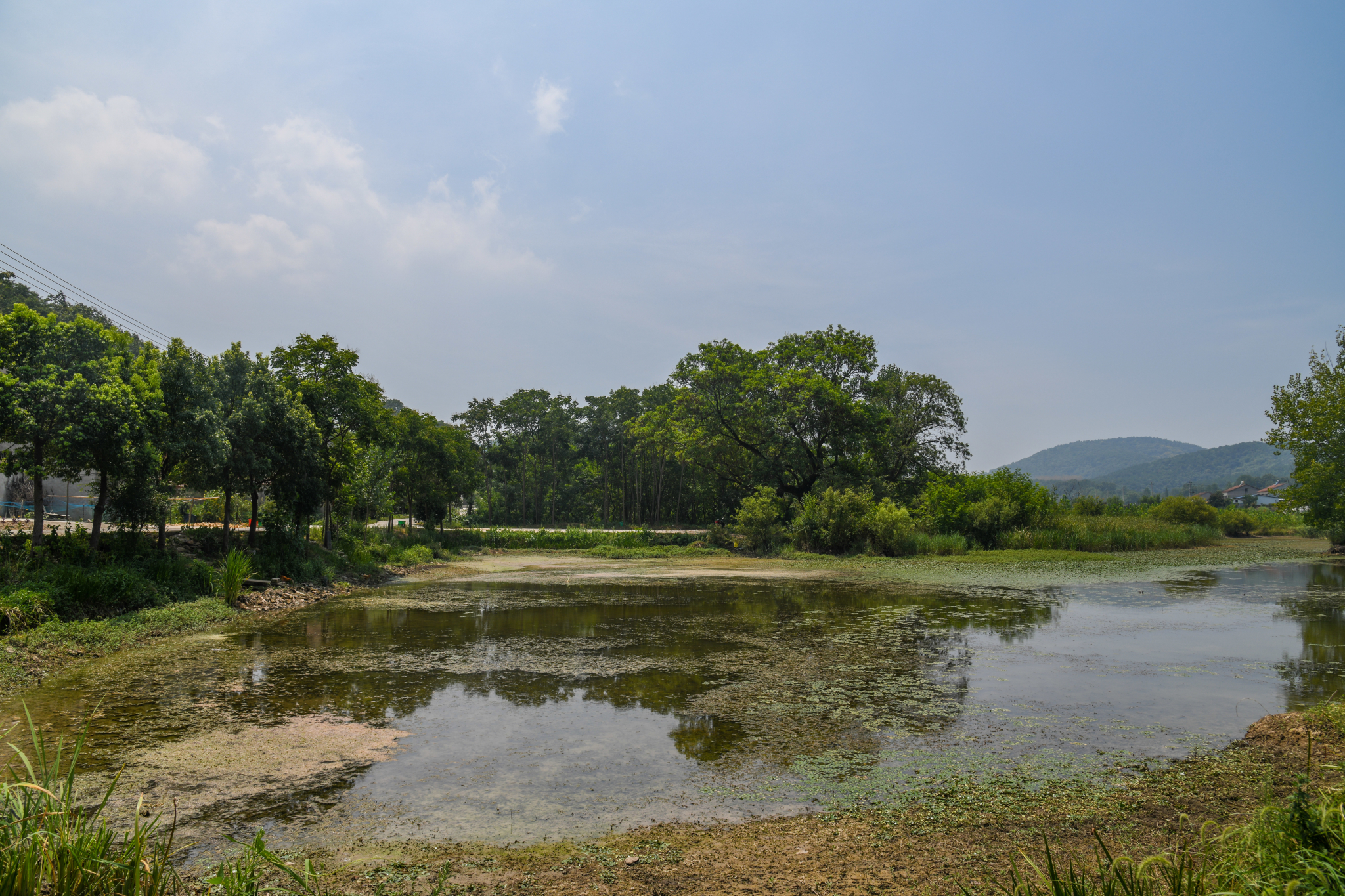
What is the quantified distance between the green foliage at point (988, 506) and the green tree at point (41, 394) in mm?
28883

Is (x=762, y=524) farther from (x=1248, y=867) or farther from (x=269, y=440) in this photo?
(x=1248, y=867)

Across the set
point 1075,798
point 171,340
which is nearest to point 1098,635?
point 1075,798

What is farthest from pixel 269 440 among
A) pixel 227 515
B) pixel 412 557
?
pixel 412 557

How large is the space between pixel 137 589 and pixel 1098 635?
16584 mm

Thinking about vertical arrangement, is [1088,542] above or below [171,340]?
below

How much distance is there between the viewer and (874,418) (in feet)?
117

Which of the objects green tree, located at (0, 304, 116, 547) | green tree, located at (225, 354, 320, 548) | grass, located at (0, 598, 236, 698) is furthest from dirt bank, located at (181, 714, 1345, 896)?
green tree, located at (225, 354, 320, 548)

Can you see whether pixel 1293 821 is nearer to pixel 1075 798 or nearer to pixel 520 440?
pixel 1075 798

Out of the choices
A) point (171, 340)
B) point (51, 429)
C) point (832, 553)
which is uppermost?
point (171, 340)

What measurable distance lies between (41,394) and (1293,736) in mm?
16805

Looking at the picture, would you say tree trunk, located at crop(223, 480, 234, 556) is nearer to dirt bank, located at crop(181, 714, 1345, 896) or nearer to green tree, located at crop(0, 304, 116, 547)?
green tree, located at crop(0, 304, 116, 547)

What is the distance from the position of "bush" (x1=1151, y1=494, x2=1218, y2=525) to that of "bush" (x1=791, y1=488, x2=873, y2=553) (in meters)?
21.2

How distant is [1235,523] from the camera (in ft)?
126

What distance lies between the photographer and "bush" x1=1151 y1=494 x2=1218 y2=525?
38.0 m
